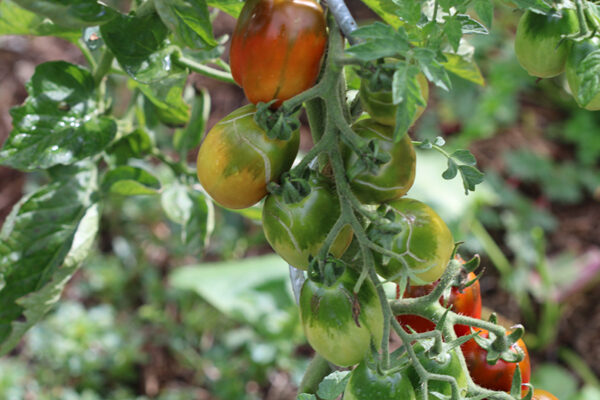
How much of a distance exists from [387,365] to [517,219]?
7.30 feet

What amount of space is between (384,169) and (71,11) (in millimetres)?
329

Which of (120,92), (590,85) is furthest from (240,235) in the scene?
(590,85)

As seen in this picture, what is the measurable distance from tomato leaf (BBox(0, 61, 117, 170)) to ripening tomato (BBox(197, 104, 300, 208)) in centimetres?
29

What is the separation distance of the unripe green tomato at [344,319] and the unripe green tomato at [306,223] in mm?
30

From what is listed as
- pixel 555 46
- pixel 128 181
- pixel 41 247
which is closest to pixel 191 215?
pixel 128 181

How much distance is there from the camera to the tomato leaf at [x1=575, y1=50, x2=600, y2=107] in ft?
1.86

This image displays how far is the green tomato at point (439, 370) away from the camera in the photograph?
1.83 feet

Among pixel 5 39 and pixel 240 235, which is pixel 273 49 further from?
pixel 5 39

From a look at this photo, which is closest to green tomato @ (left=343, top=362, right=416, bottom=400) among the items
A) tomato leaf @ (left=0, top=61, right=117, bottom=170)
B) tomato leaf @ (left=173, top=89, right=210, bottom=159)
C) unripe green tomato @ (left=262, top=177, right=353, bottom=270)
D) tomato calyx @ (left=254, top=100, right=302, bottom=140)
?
unripe green tomato @ (left=262, top=177, right=353, bottom=270)

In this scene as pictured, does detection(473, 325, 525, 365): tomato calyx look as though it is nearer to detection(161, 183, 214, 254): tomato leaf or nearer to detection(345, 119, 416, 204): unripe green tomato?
detection(345, 119, 416, 204): unripe green tomato

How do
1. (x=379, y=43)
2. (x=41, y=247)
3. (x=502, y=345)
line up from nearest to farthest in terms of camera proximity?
(x=379, y=43)
(x=502, y=345)
(x=41, y=247)

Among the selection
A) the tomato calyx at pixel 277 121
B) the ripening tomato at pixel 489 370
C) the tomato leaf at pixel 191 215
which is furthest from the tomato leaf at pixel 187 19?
the ripening tomato at pixel 489 370

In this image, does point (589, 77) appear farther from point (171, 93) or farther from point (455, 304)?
point (171, 93)

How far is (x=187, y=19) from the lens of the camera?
1.97 feet
